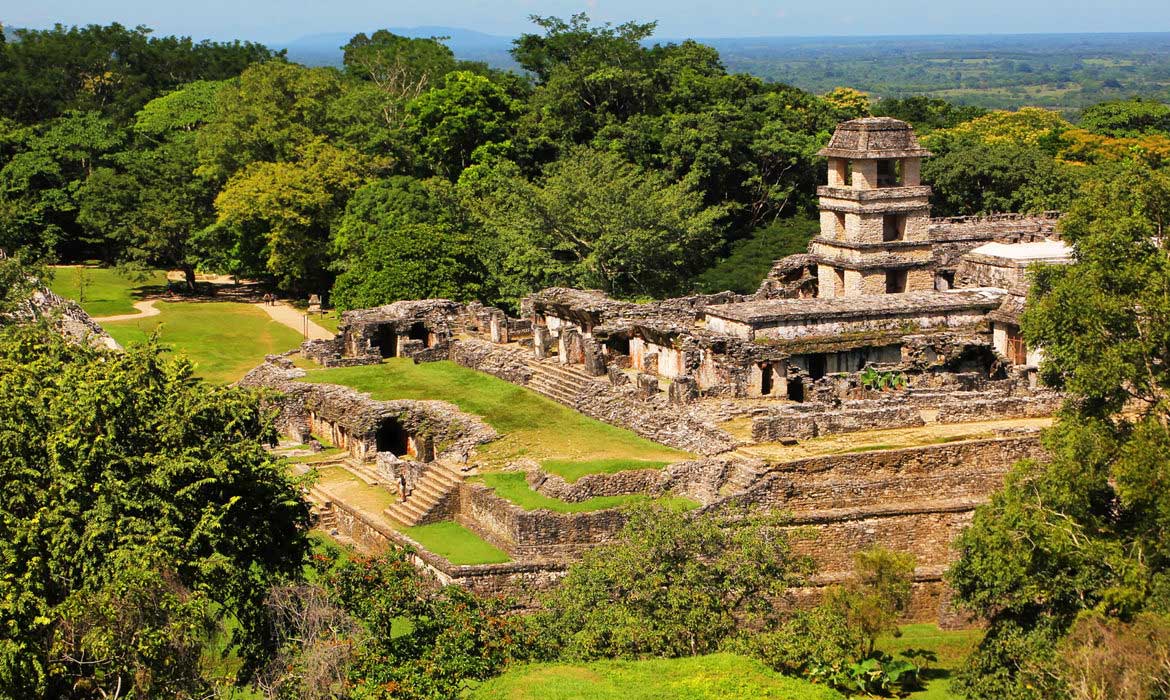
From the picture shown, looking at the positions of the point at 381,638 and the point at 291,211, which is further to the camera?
the point at 291,211

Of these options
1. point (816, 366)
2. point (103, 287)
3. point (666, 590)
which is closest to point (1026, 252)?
point (816, 366)

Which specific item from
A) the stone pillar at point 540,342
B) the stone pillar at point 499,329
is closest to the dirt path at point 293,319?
the stone pillar at point 499,329

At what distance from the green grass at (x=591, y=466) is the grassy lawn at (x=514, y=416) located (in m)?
0.02

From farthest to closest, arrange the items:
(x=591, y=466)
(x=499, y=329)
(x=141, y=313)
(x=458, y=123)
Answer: (x=458, y=123) → (x=141, y=313) → (x=499, y=329) → (x=591, y=466)

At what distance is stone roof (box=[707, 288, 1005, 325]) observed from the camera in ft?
136

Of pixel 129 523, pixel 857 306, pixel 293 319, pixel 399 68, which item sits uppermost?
pixel 399 68

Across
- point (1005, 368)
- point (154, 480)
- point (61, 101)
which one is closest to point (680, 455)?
point (1005, 368)

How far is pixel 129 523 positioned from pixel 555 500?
10625 millimetres

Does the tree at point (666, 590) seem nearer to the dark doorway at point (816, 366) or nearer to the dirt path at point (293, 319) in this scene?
the dark doorway at point (816, 366)

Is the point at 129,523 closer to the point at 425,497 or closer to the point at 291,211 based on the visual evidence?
the point at 425,497

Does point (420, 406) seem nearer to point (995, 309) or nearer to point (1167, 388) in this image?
point (995, 309)

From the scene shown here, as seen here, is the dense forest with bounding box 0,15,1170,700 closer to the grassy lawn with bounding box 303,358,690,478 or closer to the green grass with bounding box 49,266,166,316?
the grassy lawn with bounding box 303,358,690,478

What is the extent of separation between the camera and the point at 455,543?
108 feet

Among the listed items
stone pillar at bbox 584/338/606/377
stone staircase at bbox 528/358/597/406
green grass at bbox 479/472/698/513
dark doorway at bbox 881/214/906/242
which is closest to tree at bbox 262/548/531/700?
green grass at bbox 479/472/698/513
